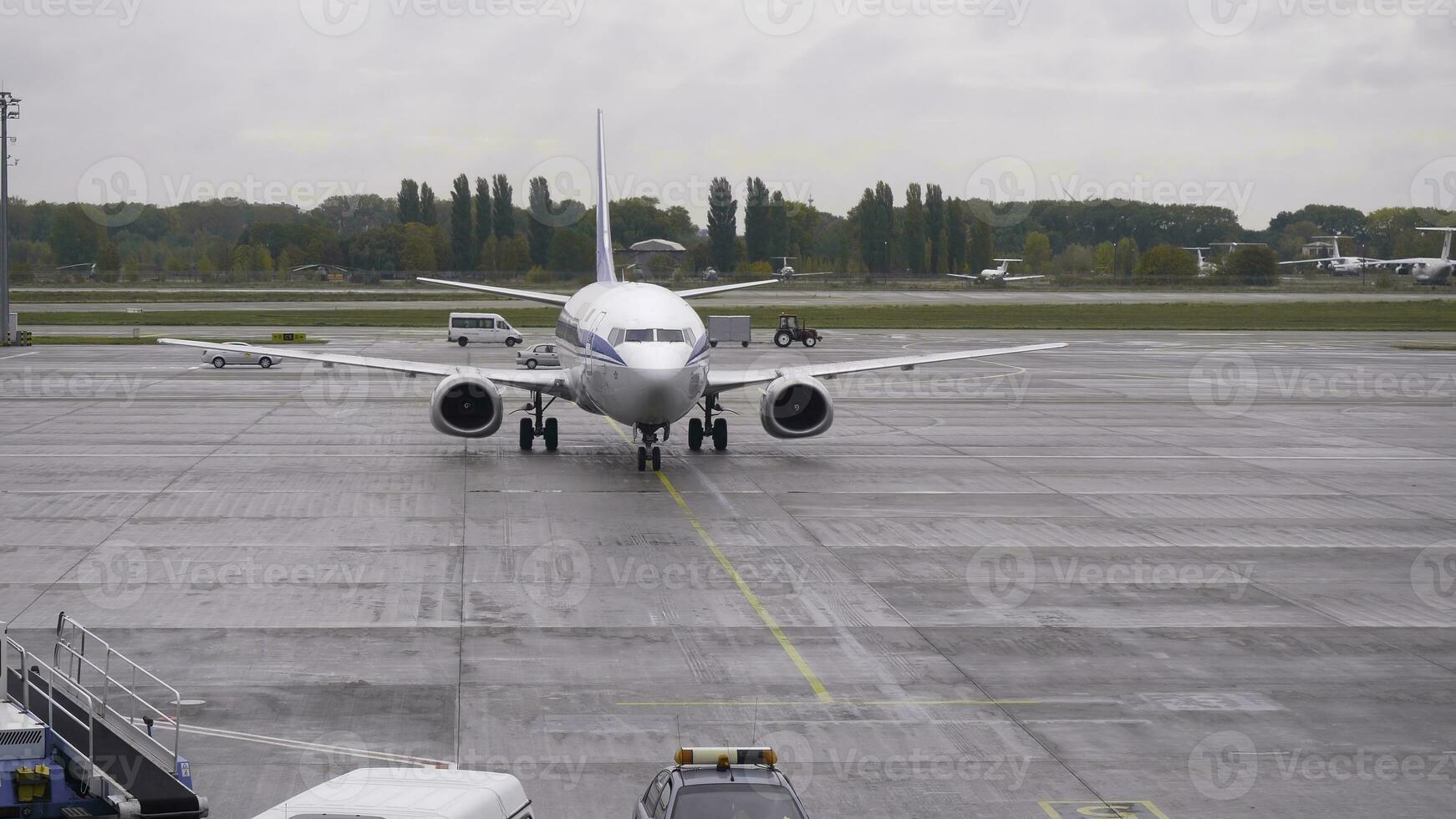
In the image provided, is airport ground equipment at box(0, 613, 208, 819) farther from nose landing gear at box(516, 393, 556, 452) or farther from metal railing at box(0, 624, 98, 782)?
nose landing gear at box(516, 393, 556, 452)

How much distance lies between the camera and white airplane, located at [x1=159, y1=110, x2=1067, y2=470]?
101 ft

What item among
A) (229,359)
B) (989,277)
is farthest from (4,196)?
(989,277)

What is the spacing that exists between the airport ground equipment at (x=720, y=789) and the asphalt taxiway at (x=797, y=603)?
1.63m

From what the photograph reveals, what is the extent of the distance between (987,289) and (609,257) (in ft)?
378

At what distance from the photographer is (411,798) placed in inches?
404

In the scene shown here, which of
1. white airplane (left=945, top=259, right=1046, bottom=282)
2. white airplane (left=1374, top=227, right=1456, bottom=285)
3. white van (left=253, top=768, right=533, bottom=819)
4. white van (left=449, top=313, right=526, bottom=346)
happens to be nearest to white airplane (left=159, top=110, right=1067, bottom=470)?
white van (left=253, top=768, right=533, bottom=819)

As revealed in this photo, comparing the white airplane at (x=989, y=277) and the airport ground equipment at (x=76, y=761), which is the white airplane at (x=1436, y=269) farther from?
the airport ground equipment at (x=76, y=761)

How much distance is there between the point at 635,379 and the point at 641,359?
51cm

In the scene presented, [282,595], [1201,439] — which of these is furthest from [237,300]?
[282,595]

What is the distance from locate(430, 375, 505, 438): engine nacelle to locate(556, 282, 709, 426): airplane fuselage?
2.14 m

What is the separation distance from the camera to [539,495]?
2942 cm

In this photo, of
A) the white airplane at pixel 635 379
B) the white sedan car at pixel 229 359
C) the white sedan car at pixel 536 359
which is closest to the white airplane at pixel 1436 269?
the white sedan car at pixel 536 359

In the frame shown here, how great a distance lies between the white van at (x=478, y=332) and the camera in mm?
77250

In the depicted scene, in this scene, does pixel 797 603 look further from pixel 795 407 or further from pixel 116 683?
pixel 795 407
